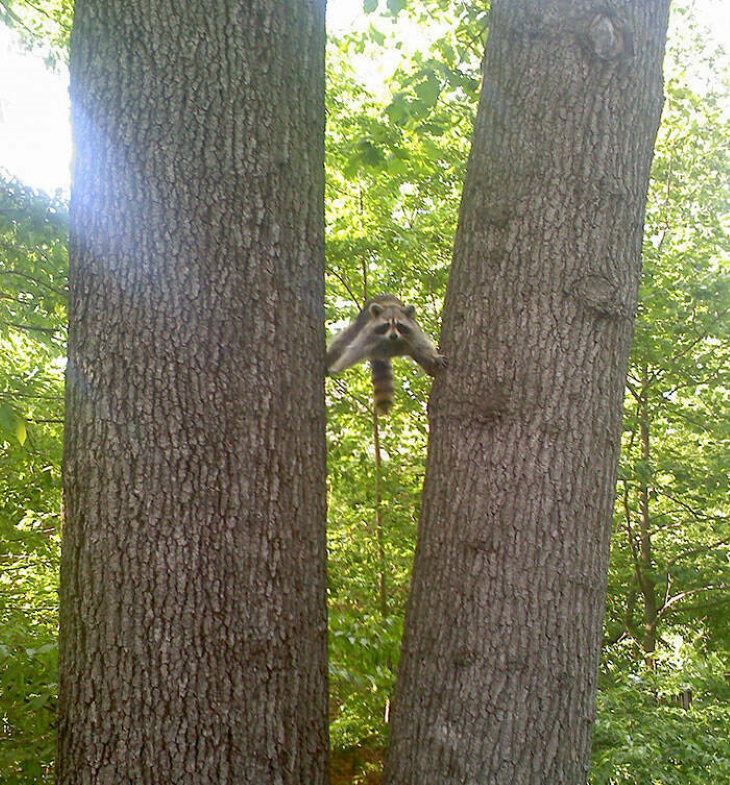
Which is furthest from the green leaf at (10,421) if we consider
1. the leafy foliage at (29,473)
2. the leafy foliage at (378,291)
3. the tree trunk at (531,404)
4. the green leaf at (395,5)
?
the green leaf at (395,5)

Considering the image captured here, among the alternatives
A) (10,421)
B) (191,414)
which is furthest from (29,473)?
(191,414)

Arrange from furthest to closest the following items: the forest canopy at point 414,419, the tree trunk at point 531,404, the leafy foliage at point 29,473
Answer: the forest canopy at point 414,419 → the leafy foliage at point 29,473 → the tree trunk at point 531,404

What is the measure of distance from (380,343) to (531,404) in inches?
87.4

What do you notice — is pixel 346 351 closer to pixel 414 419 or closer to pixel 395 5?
pixel 395 5

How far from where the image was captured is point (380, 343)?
13.8 feet

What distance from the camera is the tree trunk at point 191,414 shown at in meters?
1.80

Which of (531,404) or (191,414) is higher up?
(531,404)

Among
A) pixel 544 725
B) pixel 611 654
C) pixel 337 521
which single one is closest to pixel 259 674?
pixel 544 725

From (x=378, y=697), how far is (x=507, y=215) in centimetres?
349

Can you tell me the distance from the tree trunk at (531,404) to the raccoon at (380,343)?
178 cm

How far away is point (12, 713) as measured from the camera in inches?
120

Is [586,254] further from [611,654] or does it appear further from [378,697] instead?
[611,654]

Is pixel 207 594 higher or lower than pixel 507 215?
lower

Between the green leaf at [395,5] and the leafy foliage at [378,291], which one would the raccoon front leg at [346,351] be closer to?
the leafy foliage at [378,291]
